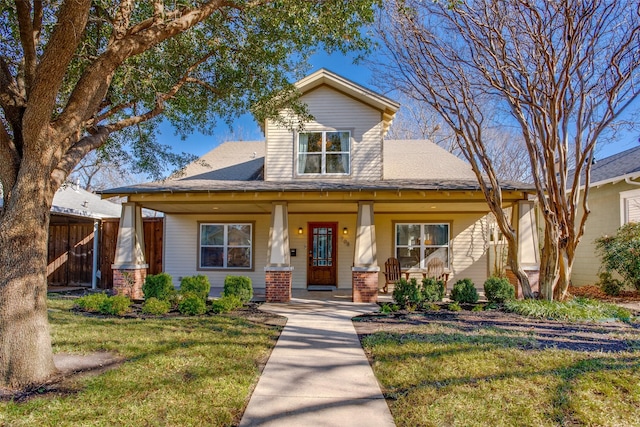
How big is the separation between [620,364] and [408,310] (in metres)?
3.87

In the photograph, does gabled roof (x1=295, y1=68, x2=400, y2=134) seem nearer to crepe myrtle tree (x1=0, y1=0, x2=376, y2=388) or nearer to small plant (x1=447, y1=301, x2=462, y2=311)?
crepe myrtle tree (x1=0, y1=0, x2=376, y2=388)

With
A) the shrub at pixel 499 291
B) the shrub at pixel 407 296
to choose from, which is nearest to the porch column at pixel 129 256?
the shrub at pixel 407 296

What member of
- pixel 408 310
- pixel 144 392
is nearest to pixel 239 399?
pixel 144 392

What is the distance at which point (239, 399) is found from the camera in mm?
3547

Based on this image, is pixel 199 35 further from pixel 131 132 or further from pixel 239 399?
pixel 239 399

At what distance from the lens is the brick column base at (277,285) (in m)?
9.19

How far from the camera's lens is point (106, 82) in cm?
459

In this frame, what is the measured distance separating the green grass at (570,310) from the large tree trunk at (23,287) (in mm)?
7568

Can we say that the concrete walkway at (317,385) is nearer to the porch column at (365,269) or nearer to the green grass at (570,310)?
the porch column at (365,269)

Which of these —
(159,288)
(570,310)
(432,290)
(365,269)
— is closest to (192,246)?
(159,288)

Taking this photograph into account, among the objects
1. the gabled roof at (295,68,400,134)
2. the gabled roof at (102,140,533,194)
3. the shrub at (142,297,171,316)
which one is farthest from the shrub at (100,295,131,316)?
the gabled roof at (295,68,400,134)

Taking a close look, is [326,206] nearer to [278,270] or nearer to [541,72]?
[278,270]

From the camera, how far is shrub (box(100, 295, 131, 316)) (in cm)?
736

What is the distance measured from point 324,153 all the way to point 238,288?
14.7ft
